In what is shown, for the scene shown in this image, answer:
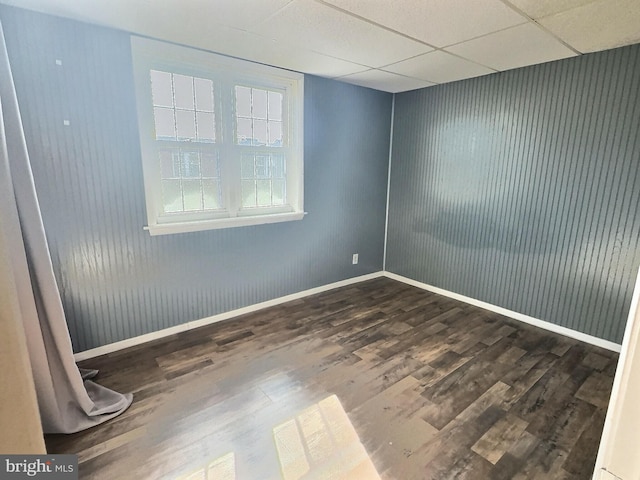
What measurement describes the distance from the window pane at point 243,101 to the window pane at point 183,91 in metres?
0.43

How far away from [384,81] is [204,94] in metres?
1.92

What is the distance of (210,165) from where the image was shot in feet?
9.94

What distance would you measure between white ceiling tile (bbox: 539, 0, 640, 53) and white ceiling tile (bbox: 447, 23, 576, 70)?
0.31 feet

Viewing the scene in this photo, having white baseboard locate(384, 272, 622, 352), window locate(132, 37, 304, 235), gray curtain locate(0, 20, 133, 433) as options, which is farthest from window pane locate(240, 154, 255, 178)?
white baseboard locate(384, 272, 622, 352)

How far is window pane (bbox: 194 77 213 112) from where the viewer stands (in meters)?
2.87

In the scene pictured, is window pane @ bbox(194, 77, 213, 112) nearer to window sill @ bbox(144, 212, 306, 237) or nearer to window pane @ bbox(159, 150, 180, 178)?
window pane @ bbox(159, 150, 180, 178)

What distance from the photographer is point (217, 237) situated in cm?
310

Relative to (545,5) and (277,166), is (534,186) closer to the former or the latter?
(545,5)

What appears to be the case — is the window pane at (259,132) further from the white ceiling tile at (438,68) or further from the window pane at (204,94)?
the white ceiling tile at (438,68)

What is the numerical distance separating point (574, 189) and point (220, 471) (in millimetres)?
3384

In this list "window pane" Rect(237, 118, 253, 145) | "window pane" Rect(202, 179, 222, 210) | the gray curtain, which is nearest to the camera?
the gray curtain

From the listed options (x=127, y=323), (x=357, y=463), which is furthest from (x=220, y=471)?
(x=127, y=323)

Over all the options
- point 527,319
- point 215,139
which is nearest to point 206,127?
point 215,139

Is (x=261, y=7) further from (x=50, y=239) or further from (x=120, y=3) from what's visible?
(x=50, y=239)
